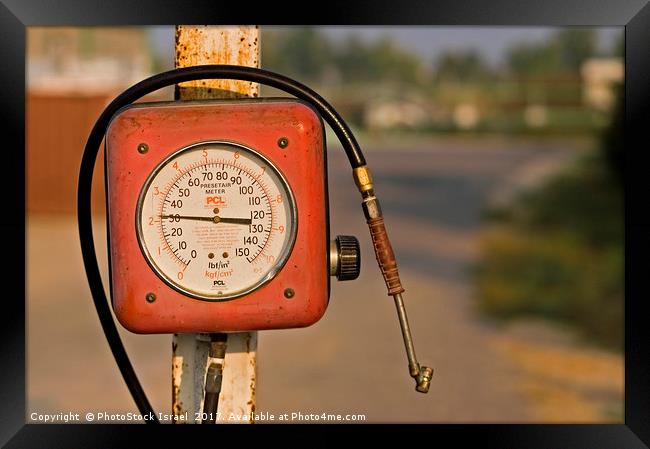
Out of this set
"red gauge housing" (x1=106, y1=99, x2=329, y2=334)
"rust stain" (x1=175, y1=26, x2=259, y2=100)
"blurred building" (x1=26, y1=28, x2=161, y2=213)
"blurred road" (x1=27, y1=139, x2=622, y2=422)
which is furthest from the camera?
"blurred building" (x1=26, y1=28, x2=161, y2=213)

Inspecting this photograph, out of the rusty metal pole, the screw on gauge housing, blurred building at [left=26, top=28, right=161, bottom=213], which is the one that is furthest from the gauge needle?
blurred building at [left=26, top=28, right=161, bottom=213]

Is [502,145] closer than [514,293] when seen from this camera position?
No

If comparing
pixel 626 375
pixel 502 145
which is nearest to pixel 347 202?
pixel 626 375

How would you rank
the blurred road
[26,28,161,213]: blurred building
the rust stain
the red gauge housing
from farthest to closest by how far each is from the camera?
[26,28,161,213]: blurred building
the blurred road
the rust stain
the red gauge housing

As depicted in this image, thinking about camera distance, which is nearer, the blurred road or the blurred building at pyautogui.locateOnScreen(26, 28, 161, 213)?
the blurred road

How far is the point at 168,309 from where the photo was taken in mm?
1671

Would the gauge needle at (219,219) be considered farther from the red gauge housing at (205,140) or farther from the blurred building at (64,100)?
the blurred building at (64,100)

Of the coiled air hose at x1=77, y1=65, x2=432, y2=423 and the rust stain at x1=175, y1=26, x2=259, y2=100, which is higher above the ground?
the rust stain at x1=175, y1=26, x2=259, y2=100

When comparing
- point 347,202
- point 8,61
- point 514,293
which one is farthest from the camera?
point 347,202

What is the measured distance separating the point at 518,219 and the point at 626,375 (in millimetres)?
12181

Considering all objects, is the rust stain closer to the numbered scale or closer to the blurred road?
the numbered scale

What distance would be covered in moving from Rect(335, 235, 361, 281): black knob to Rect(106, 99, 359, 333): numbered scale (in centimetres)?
5

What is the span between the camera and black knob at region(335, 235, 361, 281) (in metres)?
1.72

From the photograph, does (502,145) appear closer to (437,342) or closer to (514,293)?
(514,293)
